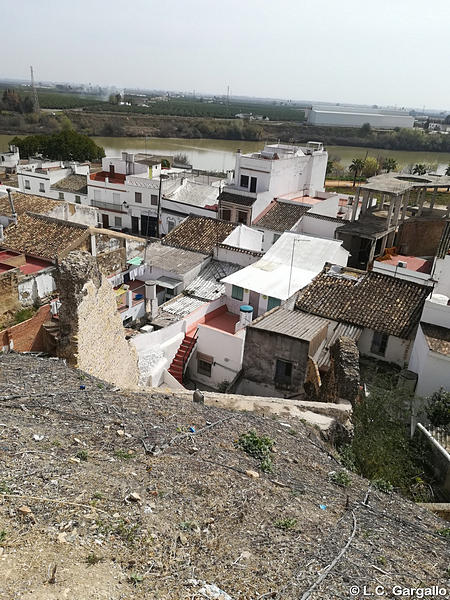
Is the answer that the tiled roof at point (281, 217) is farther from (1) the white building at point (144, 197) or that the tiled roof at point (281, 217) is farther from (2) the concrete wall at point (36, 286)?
(2) the concrete wall at point (36, 286)

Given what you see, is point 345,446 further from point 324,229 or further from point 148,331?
point 324,229

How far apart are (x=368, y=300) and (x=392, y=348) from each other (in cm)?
189

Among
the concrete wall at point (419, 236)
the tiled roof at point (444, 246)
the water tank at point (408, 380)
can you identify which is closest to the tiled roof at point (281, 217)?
the concrete wall at point (419, 236)

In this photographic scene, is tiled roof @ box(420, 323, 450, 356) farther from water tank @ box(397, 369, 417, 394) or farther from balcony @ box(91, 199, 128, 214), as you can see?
balcony @ box(91, 199, 128, 214)

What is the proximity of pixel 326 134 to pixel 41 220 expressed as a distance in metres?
97.4

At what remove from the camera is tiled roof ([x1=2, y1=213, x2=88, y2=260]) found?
→ 21.5 meters

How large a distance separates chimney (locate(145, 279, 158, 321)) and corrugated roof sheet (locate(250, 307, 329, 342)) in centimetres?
502

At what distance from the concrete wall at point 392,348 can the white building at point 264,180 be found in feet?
46.3

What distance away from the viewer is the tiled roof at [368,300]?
14859 mm

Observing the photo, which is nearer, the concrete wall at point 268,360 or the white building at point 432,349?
the white building at point 432,349

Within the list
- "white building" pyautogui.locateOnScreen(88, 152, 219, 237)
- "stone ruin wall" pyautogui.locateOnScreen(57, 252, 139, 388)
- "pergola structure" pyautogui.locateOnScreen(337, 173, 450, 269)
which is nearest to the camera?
"stone ruin wall" pyautogui.locateOnScreen(57, 252, 139, 388)

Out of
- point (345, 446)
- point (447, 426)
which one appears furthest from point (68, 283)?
point (447, 426)

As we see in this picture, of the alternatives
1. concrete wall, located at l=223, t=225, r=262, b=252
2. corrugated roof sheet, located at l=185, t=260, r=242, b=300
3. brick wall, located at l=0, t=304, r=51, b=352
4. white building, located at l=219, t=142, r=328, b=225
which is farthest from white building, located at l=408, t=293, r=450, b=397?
white building, located at l=219, t=142, r=328, b=225

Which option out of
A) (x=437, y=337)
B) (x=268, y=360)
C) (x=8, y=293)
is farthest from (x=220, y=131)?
(x=437, y=337)
